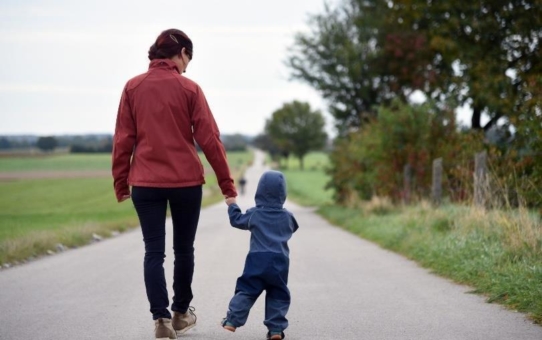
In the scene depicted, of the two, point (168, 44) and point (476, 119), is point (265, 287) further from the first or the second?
point (476, 119)

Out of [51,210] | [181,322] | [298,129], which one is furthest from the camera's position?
[298,129]

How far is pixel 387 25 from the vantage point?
27.4m

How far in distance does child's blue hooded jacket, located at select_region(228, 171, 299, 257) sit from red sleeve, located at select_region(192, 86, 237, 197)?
205 mm

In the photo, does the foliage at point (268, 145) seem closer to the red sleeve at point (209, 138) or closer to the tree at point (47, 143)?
the tree at point (47, 143)

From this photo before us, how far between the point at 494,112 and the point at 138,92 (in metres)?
18.0

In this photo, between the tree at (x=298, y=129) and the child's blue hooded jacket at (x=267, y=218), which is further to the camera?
the tree at (x=298, y=129)

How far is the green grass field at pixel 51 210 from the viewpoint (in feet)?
40.4

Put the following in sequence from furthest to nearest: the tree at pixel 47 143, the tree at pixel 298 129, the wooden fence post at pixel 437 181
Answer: the tree at pixel 298 129 → the tree at pixel 47 143 → the wooden fence post at pixel 437 181

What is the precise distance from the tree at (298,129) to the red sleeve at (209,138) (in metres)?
105

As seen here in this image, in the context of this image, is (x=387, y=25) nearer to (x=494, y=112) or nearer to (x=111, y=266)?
(x=494, y=112)

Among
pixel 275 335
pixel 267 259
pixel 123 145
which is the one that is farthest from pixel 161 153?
pixel 275 335

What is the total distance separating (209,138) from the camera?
527 cm

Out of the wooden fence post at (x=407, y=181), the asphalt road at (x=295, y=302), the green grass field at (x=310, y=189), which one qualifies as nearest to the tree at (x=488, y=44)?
the wooden fence post at (x=407, y=181)

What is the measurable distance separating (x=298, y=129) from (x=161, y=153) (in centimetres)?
10653
